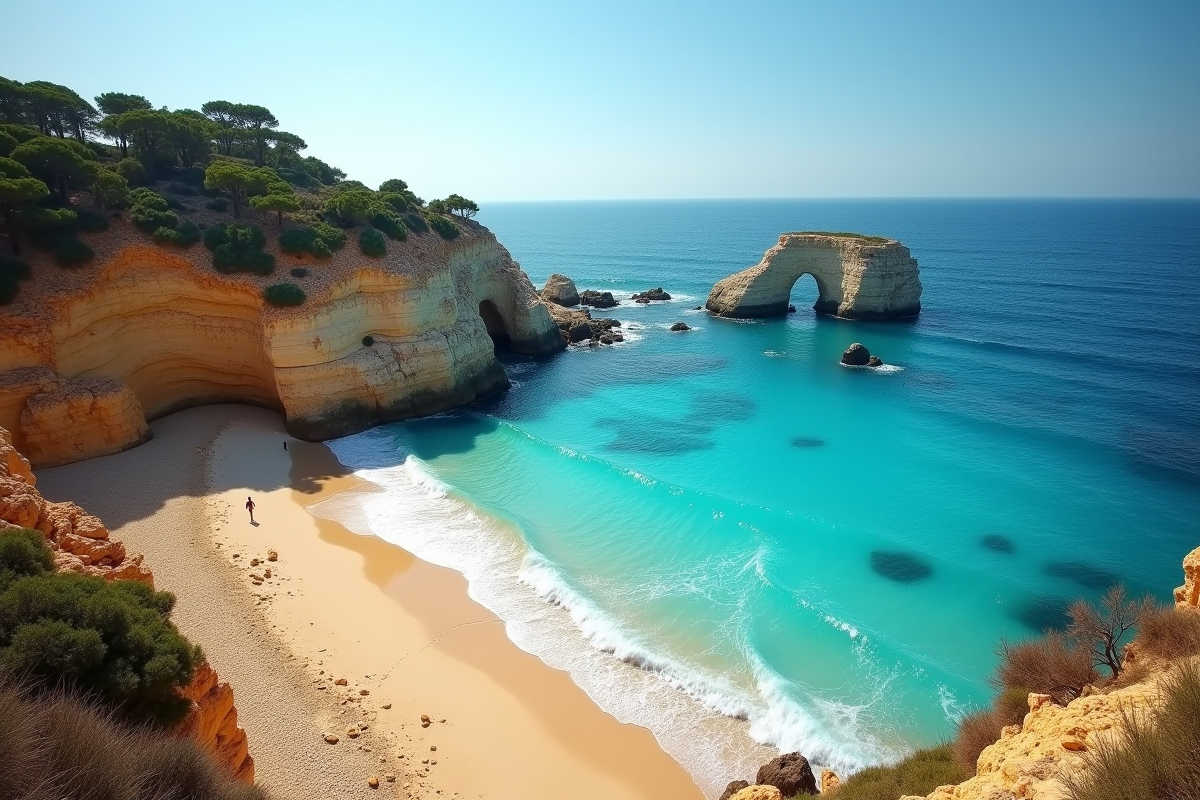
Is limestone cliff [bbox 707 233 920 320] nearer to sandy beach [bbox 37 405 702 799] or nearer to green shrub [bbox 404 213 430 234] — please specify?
green shrub [bbox 404 213 430 234]

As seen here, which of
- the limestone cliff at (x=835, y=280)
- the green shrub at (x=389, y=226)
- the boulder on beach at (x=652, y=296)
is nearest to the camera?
the green shrub at (x=389, y=226)

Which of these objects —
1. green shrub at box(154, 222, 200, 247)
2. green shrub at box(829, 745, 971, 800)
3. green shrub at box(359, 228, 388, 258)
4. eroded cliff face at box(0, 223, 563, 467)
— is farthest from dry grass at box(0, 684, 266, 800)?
green shrub at box(359, 228, 388, 258)

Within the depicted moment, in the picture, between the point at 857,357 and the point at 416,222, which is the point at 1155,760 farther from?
the point at 857,357

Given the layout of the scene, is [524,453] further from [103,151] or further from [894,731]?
[103,151]

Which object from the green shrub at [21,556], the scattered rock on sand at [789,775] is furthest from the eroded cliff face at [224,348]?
the scattered rock on sand at [789,775]

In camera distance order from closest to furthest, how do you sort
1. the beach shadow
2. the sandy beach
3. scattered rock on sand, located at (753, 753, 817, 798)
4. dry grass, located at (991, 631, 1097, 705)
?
dry grass, located at (991, 631, 1097, 705), scattered rock on sand, located at (753, 753, 817, 798), the sandy beach, the beach shadow

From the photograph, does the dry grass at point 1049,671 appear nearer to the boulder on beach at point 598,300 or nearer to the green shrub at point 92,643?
the green shrub at point 92,643
